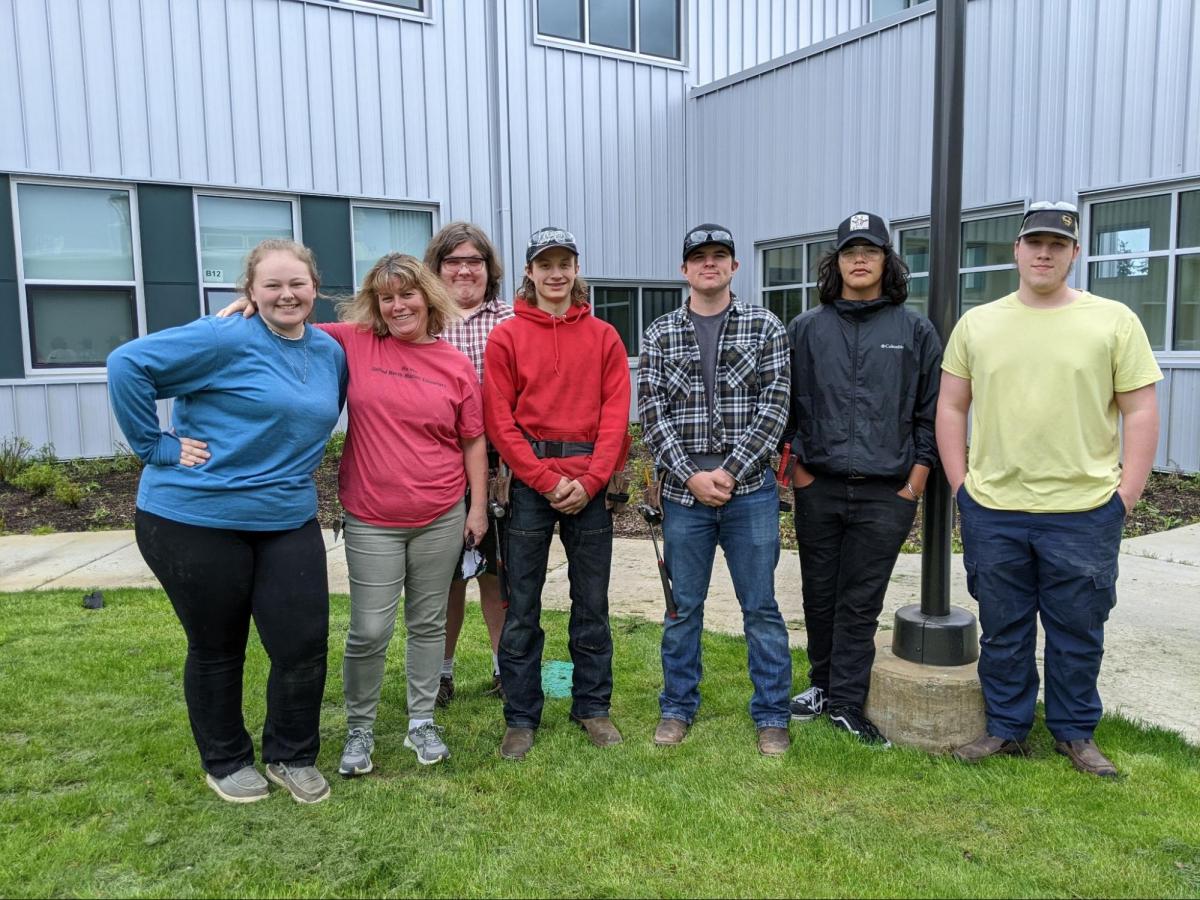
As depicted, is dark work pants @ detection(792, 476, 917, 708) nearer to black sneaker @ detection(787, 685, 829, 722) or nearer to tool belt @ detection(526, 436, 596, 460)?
black sneaker @ detection(787, 685, 829, 722)

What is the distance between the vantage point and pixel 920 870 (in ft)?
8.83

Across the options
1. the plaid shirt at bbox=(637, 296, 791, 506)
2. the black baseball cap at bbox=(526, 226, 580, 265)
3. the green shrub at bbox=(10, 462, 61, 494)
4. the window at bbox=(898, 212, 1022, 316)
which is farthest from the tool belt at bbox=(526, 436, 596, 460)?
the window at bbox=(898, 212, 1022, 316)

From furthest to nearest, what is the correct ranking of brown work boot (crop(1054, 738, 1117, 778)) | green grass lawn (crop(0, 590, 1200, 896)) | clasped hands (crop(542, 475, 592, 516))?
clasped hands (crop(542, 475, 592, 516)), brown work boot (crop(1054, 738, 1117, 778)), green grass lawn (crop(0, 590, 1200, 896))

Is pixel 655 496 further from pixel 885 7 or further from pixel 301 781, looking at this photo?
pixel 885 7

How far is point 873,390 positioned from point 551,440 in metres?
1.24

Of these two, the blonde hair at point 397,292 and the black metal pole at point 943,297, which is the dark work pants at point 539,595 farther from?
the black metal pole at point 943,297

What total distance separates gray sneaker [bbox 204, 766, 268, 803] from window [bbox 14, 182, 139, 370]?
8113 millimetres

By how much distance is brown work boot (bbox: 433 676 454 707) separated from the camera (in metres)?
4.11

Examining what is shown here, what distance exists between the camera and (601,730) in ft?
12.1

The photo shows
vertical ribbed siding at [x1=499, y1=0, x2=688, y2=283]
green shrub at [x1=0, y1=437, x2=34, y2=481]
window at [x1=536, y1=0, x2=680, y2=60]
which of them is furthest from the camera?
window at [x1=536, y1=0, x2=680, y2=60]

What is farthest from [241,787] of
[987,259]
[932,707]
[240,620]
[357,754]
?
[987,259]

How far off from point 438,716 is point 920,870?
6.83 ft

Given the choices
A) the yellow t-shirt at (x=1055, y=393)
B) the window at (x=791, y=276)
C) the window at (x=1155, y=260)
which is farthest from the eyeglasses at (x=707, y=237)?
the window at (x=791, y=276)

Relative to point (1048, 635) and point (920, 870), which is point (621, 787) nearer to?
point (920, 870)
